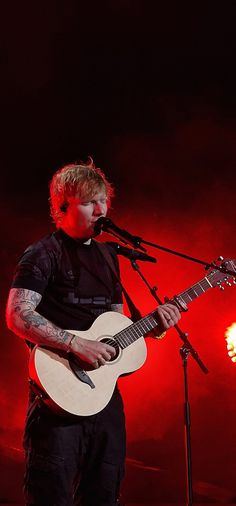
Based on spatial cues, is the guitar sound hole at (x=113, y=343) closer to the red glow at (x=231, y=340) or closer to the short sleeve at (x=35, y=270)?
the short sleeve at (x=35, y=270)

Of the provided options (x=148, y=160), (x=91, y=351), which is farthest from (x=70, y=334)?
(x=148, y=160)

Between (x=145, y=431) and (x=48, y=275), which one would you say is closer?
(x=48, y=275)

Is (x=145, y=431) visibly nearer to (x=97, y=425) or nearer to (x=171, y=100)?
(x=97, y=425)

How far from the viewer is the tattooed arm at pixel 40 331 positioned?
8.59ft

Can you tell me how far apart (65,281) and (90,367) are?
45 centimetres

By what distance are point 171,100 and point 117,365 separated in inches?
124

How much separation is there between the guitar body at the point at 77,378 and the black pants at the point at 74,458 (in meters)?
0.08

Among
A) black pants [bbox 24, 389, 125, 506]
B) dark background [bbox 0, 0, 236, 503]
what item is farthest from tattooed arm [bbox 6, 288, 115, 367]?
dark background [bbox 0, 0, 236, 503]

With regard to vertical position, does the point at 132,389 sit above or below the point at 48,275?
below

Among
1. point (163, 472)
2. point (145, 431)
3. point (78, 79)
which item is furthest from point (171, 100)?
point (163, 472)

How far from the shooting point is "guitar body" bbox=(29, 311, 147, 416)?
2549 mm

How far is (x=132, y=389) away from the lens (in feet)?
15.9

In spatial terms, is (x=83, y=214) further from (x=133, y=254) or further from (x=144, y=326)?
(x=144, y=326)

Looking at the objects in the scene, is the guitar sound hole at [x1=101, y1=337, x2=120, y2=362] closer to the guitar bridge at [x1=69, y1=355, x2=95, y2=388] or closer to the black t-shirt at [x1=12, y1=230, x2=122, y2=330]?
the black t-shirt at [x1=12, y1=230, x2=122, y2=330]
